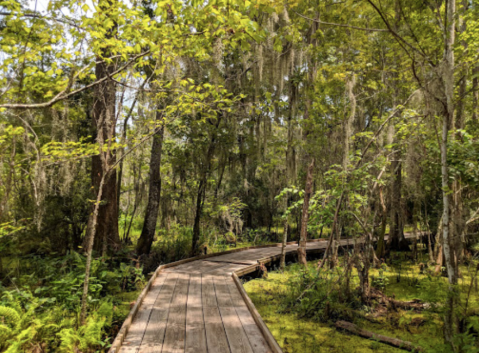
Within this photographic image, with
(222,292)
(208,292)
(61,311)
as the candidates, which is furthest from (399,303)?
(61,311)

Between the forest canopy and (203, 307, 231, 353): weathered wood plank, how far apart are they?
60.8 inches

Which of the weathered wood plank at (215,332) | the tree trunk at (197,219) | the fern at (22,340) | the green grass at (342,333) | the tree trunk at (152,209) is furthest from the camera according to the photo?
the tree trunk at (197,219)

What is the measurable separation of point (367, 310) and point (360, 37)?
6.35 metres

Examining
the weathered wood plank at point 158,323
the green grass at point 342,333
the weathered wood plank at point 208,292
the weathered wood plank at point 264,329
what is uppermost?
the weathered wood plank at point 264,329

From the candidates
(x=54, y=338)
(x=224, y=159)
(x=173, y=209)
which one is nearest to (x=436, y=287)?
(x=54, y=338)

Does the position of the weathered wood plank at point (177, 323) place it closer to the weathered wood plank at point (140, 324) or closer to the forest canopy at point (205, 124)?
the weathered wood plank at point (140, 324)

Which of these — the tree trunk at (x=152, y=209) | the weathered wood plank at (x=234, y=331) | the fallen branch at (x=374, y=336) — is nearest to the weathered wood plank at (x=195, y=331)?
the weathered wood plank at (x=234, y=331)

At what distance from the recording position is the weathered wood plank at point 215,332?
3.40 m

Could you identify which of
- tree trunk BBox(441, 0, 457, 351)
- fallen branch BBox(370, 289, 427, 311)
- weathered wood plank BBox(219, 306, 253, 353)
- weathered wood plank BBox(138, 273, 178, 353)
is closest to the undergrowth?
weathered wood plank BBox(138, 273, 178, 353)

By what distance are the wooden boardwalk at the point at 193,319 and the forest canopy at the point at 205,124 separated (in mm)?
641

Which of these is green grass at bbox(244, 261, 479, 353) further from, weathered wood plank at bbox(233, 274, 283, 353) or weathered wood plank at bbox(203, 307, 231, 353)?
weathered wood plank at bbox(203, 307, 231, 353)

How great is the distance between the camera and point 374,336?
4.54m

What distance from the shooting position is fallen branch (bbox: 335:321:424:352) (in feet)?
13.9

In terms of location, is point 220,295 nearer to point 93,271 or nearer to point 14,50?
point 93,271
